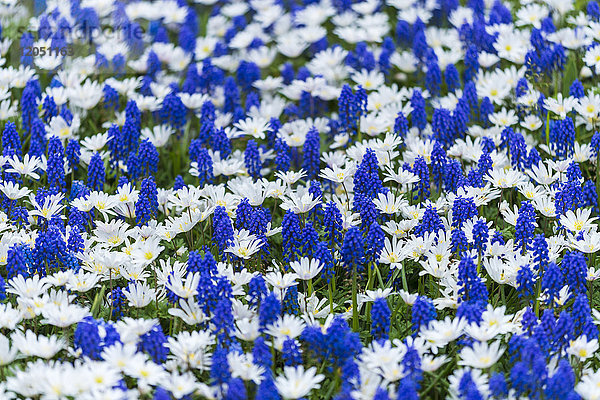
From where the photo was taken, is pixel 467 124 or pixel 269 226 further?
pixel 467 124

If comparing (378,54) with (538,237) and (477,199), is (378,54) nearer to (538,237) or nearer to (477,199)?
(477,199)

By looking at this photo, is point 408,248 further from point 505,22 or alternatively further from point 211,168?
point 505,22

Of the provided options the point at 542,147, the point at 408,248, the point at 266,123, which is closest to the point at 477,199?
the point at 408,248

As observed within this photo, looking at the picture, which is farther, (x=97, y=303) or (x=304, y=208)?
(x=304, y=208)

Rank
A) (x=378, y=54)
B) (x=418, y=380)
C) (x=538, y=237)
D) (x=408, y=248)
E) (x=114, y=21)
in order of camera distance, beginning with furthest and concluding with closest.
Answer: (x=114, y=21) → (x=378, y=54) → (x=408, y=248) → (x=538, y=237) → (x=418, y=380)

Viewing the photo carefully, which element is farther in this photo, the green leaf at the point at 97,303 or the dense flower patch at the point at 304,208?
the green leaf at the point at 97,303

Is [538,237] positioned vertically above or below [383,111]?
above

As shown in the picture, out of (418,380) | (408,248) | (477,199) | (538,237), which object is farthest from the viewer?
(477,199)

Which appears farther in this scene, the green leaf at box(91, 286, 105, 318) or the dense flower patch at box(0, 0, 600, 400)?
the green leaf at box(91, 286, 105, 318)
